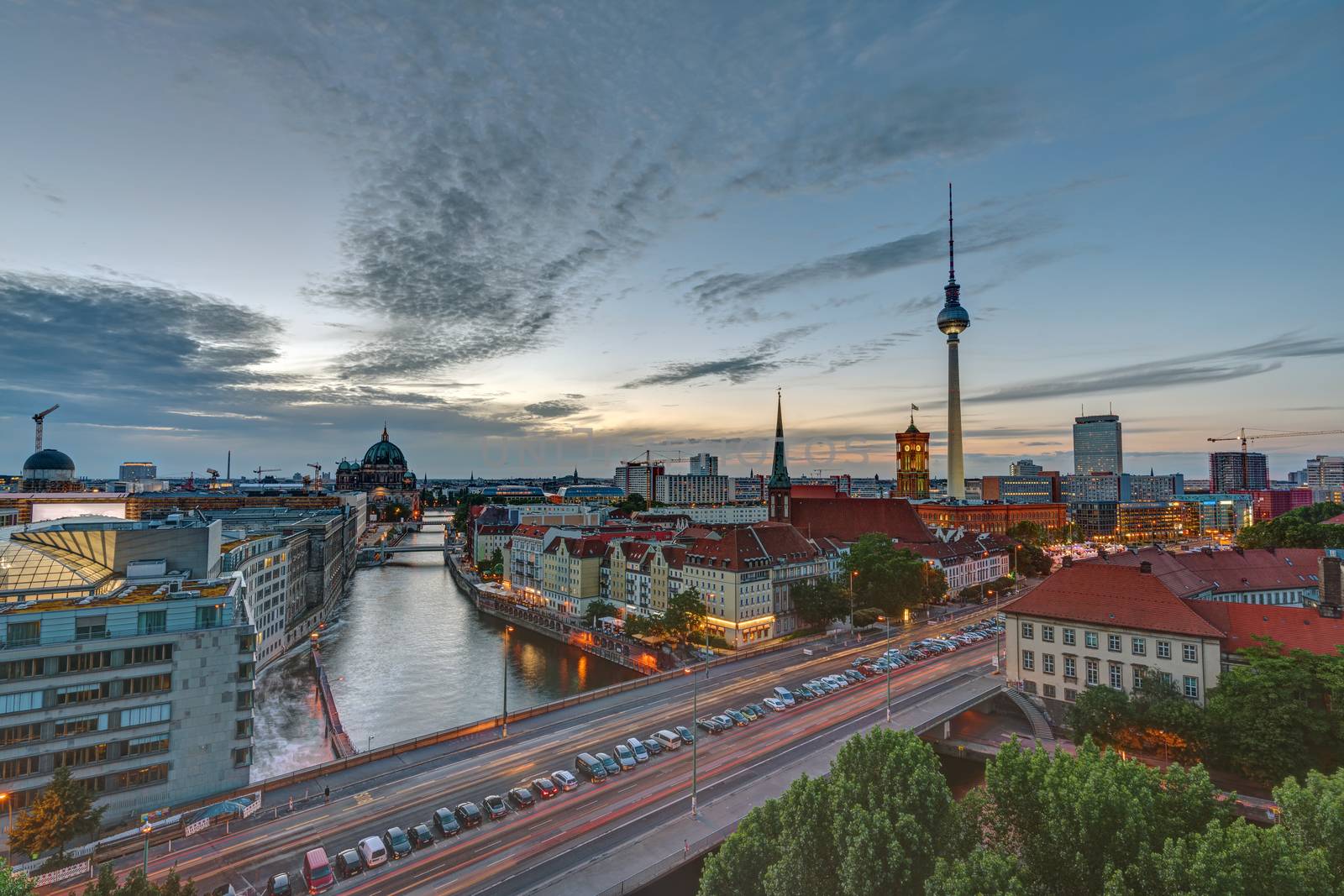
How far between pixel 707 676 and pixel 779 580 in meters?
27.7

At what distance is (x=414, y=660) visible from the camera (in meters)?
73.3

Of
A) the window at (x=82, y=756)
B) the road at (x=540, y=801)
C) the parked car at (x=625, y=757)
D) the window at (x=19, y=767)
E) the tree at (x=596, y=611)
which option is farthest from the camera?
the tree at (x=596, y=611)

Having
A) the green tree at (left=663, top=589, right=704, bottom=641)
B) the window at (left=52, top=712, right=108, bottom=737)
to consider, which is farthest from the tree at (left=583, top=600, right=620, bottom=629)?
the window at (left=52, top=712, right=108, bottom=737)

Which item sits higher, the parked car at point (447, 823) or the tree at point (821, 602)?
the tree at point (821, 602)

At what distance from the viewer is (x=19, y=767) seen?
107 ft

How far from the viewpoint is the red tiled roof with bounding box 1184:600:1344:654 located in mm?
40656

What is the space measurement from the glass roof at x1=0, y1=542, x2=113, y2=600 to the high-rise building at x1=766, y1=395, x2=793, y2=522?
284 ft

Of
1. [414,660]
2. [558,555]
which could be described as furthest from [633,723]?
[558,555]

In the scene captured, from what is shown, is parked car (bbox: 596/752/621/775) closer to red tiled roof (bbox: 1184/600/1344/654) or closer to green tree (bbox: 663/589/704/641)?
green tree (bbox: 663/589/704/641)

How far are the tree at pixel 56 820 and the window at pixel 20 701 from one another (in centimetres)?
466

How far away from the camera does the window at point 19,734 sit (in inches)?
1273

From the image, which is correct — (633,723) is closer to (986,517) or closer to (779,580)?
(779,580)

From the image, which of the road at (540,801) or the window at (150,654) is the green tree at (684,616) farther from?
the window at (150,654)

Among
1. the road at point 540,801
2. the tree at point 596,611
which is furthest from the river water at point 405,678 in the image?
the road at point 540,801
